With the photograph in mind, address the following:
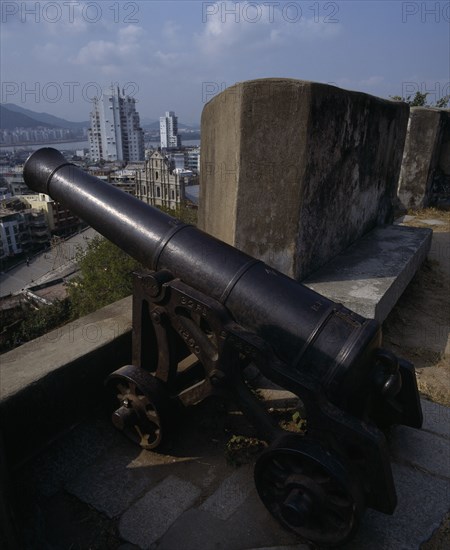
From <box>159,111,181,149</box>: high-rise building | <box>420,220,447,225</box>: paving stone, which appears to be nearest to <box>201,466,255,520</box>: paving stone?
<box>420,220,447,225</box>: paving stone

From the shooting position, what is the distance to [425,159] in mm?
7875

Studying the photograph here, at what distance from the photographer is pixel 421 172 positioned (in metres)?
7.95

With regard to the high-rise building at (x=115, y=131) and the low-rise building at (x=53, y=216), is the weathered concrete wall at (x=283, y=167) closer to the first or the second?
the low-rise building at (x=53, y=216)

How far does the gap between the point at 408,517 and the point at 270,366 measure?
39.2 inches

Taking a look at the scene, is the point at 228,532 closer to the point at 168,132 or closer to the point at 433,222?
the point at 433,222

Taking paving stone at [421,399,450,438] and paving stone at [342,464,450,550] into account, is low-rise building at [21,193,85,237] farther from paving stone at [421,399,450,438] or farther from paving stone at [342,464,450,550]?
paving stone at [342,464,450,550]

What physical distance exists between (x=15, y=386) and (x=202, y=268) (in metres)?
1.12

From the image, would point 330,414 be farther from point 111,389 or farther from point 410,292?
point 410,292

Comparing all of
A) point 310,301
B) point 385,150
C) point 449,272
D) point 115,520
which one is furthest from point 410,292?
point 115,520

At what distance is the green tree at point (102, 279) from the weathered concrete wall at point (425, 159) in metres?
11.1

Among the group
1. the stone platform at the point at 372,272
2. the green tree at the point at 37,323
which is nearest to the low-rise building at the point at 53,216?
the green tree at the point at 37,323

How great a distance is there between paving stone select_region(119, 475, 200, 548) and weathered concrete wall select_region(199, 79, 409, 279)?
5.84 feet

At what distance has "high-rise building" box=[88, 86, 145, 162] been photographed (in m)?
124

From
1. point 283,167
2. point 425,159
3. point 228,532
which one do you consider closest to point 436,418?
point 228,532
